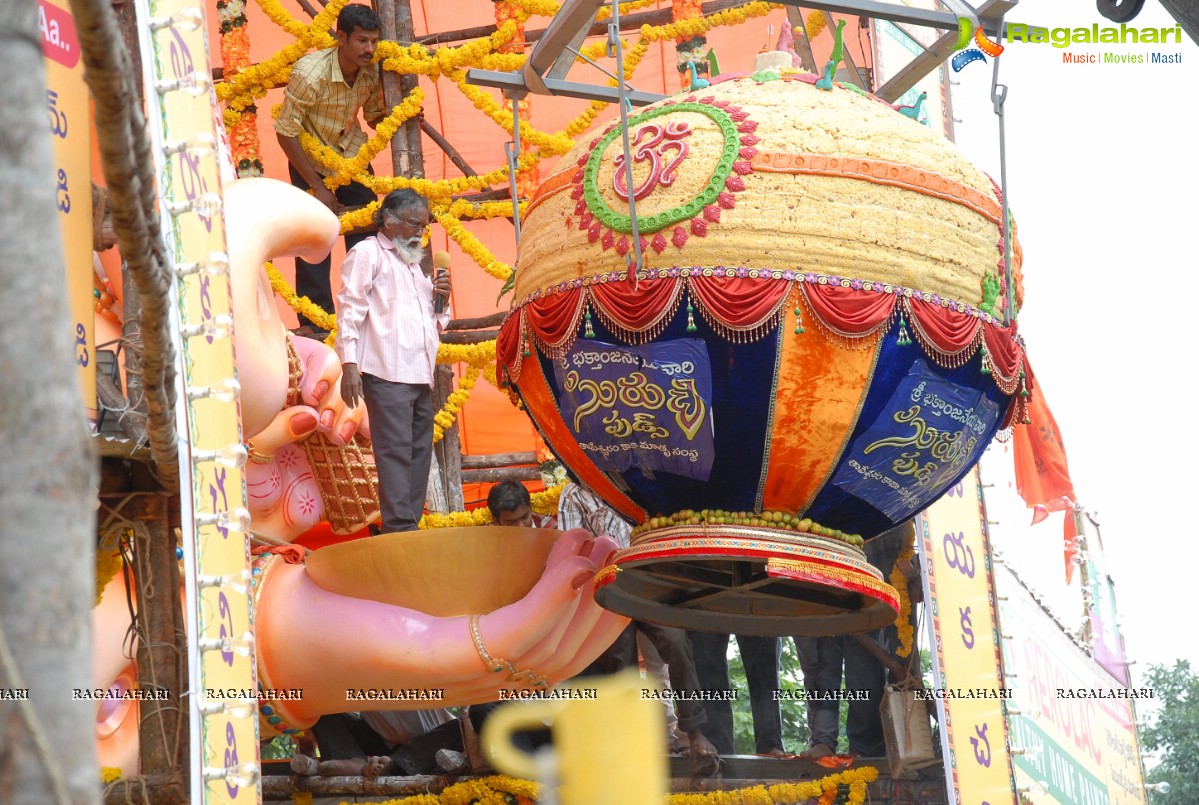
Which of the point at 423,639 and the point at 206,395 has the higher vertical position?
the point at 206,395

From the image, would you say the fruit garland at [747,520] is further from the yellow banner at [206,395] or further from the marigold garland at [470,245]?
the marigold garland at [470,245]

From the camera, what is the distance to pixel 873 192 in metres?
4.74

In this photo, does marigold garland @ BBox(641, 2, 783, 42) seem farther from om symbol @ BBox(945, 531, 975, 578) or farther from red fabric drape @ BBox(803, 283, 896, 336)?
red fabric drape @ BBox(803, 283, 896, 336)

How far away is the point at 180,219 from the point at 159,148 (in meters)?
0.21

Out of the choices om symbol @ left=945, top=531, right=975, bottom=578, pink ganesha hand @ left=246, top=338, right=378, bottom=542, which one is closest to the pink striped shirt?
pink ganesha hand @ left=246, top=338, right=378, bottom=542

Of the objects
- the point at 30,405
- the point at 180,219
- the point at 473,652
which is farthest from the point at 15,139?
the point at 473,652

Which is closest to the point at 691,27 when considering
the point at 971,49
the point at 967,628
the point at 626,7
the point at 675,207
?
the point at 626,7

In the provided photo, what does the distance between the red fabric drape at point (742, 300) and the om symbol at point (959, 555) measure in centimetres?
319

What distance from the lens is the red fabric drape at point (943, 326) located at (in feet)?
15.6

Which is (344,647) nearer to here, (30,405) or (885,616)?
(885,616)

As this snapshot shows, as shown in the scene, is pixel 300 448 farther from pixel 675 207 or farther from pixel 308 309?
pixel 675 207

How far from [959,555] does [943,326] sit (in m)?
3.03

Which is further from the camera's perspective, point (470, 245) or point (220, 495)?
point (470, 245)

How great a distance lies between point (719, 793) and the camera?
7316 mm
